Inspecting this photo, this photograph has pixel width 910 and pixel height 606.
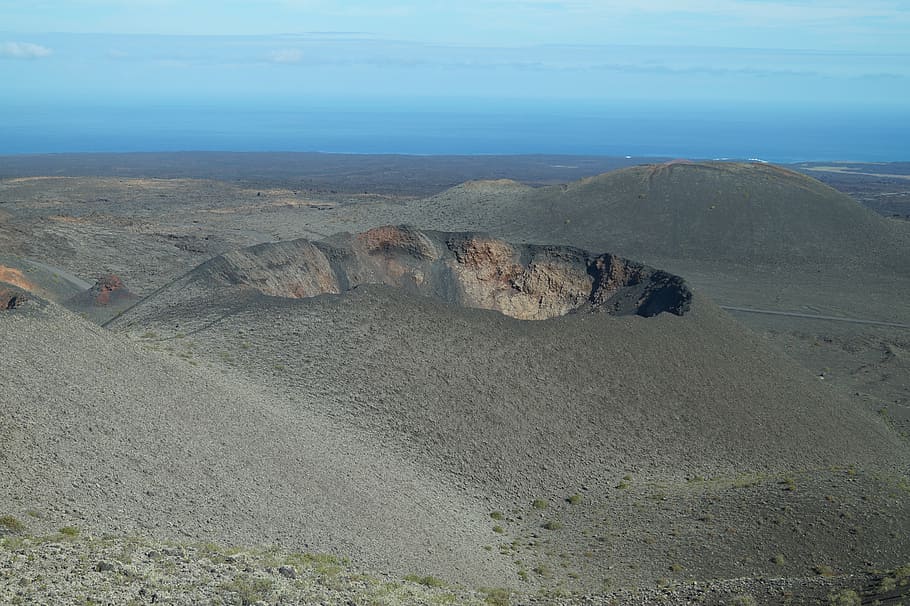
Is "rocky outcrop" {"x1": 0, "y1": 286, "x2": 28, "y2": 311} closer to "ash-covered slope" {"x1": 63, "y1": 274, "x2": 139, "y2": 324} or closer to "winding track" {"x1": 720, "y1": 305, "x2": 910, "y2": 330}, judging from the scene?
"ash-covered slope" {"x1": 63, "y1": 274, "x2": 139, "y2": 324}

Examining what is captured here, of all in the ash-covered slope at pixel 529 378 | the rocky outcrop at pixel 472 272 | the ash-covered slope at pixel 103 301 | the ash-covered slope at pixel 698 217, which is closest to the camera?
the ash-covered slope at pixel 529 378

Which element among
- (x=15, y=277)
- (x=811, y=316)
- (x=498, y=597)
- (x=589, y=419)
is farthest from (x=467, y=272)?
(x=15, y=277)

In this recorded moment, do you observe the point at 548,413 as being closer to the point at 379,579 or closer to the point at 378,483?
→ the point at 378,483

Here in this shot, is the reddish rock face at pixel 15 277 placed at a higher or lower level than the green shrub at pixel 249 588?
higher

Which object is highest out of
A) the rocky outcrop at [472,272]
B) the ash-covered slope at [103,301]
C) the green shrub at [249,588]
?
the rocky outcrop at [472,272]

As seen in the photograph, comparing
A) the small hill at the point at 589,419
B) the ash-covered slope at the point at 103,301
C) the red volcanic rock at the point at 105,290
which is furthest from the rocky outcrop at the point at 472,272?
A: the red volcanic rock at the point at 105,290

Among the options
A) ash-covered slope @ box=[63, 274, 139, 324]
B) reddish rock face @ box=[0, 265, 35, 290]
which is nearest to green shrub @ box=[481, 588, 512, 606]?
ash-covered slope @ box=[63, 274, 139, 324]

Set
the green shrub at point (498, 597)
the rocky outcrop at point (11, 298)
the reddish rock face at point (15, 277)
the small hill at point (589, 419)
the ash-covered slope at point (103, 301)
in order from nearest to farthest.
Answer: the green shrub at point (498, 597)
the small hill at point (589, 419)
the rocky outcrop at point (11, 298)
the ash-covered slope at point (103, 301)
the reddish rock face at point (15, 277)

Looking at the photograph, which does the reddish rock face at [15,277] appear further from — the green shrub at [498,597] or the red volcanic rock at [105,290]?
the green shrub at [498,597]
